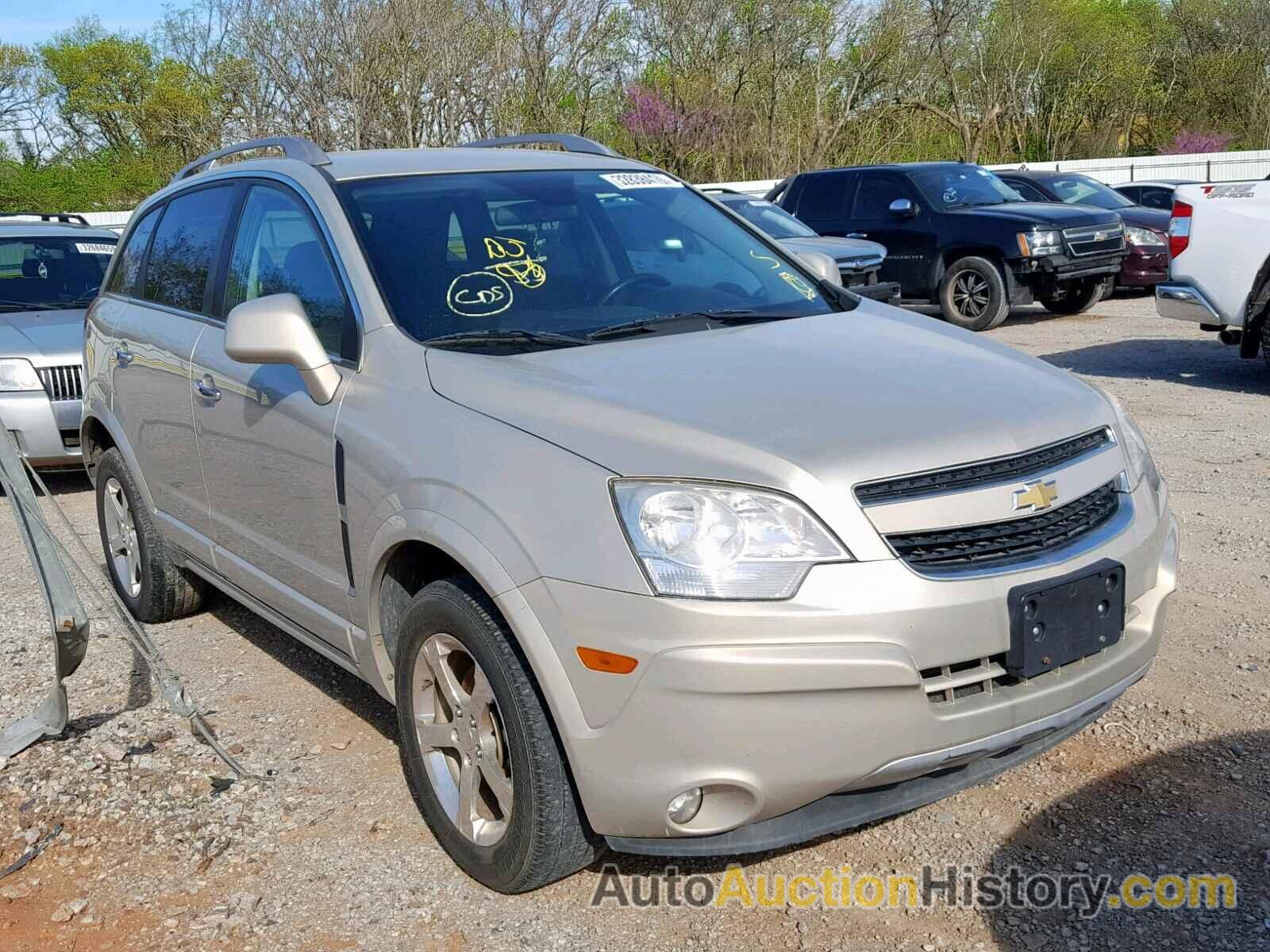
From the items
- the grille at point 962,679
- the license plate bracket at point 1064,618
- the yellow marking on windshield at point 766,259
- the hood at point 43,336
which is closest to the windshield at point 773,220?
the hood at point 43,336

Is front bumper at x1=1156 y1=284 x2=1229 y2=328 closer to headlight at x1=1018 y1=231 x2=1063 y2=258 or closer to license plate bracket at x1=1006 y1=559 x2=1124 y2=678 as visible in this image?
headlight at x1=1018 y1=231 x2=1063 y2=258

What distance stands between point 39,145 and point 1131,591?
40650 millimetres

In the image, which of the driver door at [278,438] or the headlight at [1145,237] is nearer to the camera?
the driver door at [278,438]

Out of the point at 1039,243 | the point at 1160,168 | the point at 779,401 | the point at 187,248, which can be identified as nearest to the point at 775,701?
the point at 779,401

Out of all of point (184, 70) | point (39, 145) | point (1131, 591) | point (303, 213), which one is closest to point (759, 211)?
point (303, 213)

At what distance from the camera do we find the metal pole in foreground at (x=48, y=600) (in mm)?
3869

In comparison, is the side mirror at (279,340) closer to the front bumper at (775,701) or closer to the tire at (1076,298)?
the front bumper at (775,701)

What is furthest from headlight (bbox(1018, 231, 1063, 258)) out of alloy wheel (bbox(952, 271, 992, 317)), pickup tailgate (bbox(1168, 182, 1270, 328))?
pickup tailgate (bbox(1168, 182, 1270, 328))

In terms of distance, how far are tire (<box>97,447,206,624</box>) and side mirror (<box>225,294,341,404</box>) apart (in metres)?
1.89

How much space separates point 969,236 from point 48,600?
11607 millimetres

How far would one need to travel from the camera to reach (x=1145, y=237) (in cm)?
1491

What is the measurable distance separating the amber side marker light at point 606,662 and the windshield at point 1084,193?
47.9 feet

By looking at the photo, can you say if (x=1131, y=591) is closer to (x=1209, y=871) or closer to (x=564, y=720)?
(x=1209, y=871)

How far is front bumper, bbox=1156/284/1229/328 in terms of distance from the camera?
920cm
